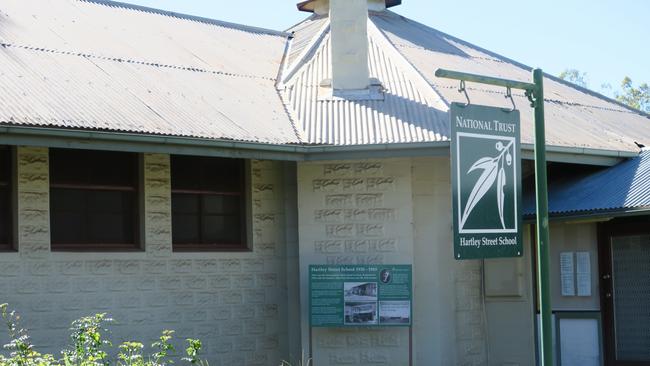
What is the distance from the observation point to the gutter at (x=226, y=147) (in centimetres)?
1287

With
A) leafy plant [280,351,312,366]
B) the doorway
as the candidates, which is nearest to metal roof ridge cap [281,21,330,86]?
leafy plant [280,351,312,366]

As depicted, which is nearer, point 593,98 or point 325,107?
point 325,107

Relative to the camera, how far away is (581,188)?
17188 millimetres

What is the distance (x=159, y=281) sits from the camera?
1498 cm

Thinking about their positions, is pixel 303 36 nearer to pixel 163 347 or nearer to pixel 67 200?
pixel 67 200

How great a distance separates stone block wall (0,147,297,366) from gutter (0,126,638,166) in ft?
3.39

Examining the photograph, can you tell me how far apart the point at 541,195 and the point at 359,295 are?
4.60 m

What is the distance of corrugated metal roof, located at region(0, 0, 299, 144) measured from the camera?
45.6 ft

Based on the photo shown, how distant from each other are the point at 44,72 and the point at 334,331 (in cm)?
524

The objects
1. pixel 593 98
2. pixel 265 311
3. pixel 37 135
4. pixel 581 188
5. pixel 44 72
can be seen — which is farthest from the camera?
pixel 593 98

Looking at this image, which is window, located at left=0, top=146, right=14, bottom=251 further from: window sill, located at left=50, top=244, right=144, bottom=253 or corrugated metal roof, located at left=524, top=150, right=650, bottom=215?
corrugated metal roof, located at left=524, top=150, right=650, bottom=215

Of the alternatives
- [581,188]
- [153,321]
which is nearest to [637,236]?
[581,188]

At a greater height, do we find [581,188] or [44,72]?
[44,72]

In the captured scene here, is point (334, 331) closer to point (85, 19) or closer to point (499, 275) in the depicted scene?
point (499, 275)
